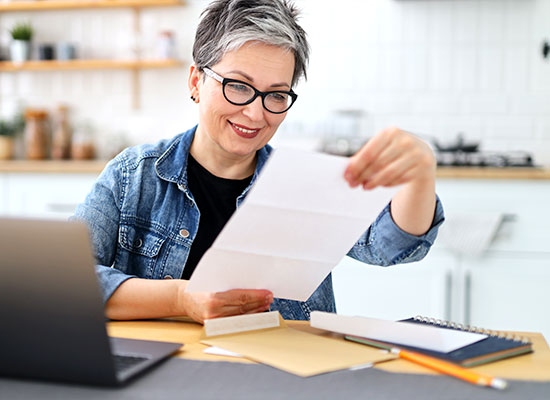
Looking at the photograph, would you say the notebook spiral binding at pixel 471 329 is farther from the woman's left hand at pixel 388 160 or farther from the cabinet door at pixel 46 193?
the cabinet door at pixel 46 193

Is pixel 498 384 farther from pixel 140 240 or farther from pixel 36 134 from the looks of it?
pixel 36 134

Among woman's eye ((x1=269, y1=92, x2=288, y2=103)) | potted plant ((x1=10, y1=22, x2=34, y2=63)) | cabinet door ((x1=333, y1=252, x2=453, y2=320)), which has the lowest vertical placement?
cabinet door ((x1=333, y1=252, x2=453, y2=320))

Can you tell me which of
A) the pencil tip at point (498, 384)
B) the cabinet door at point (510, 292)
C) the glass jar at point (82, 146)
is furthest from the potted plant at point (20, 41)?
the pencil tip at point (498, 384)

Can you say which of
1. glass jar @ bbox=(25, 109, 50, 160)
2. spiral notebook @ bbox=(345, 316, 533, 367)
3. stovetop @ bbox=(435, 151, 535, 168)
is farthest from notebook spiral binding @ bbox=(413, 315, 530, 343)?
glass jar @ bbox=(25, 109, 50, 160)

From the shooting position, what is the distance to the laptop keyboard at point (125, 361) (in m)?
0.74

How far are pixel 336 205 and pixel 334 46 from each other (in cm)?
265

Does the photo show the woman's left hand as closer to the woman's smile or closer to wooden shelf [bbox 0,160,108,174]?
the woman's smile

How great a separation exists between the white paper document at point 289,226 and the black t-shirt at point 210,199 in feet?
1.22

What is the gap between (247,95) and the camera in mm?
1279

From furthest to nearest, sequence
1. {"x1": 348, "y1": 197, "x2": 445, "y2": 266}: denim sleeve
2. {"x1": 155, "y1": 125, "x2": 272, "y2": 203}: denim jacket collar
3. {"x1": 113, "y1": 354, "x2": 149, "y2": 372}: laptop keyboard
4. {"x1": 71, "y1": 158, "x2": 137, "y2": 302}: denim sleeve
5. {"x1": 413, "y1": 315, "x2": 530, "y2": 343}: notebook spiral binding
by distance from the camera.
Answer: {"x1": 155, "y1": 125, "x2": 272, "y2": 203}: denim jacket collar
{"x1": 71, "y1": 158, "x2": 137, "y2": 302}: denim sleeve
{"x1": 348, "y1": 197, "x2": 445, "y2": 266}: denim sleeve
{"x1": 413, "y1": 315, "x2": 530, "y2": 343}: notebook spiral binding
{"x1": 113, "y1": 354, "x2": 149, "y2": 372}: laptop keyboard

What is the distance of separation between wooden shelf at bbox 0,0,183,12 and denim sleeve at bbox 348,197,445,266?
8.45 feet

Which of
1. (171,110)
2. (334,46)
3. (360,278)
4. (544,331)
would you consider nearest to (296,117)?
(334,46)

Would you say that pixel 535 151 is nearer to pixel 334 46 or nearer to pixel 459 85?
pixel 459 85

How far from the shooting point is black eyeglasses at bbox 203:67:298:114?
4.14 ft
